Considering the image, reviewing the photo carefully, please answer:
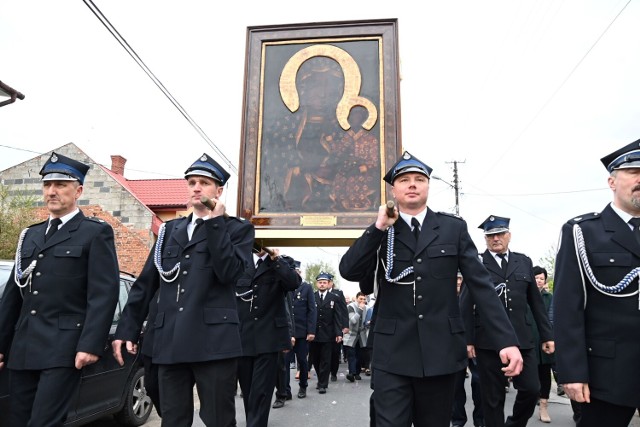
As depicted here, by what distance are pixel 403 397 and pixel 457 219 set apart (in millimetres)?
1207

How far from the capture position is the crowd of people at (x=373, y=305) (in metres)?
2.83

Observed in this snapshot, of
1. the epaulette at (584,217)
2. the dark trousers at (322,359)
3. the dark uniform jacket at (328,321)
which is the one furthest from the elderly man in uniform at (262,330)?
the dark uniform jacket at (328,321)

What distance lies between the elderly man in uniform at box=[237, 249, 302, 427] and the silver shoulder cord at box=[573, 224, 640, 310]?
10.4 ft

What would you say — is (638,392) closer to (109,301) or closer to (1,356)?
(109,301)

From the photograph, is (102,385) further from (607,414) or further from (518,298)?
(607,414)

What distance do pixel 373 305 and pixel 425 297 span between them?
1.38 feet

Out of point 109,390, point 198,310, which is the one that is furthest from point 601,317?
point 109,390

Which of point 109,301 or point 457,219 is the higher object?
point 457,219

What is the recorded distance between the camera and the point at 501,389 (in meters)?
4.99

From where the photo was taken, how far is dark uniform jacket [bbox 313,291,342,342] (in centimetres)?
1070

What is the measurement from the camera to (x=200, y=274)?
340 centimetres

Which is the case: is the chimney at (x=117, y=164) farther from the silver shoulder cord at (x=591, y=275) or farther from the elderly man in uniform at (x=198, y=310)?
the silver shoulder cord at (x=591, y=275)

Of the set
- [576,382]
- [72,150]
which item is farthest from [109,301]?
[72,150]

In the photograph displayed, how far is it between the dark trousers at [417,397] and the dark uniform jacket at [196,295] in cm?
95
